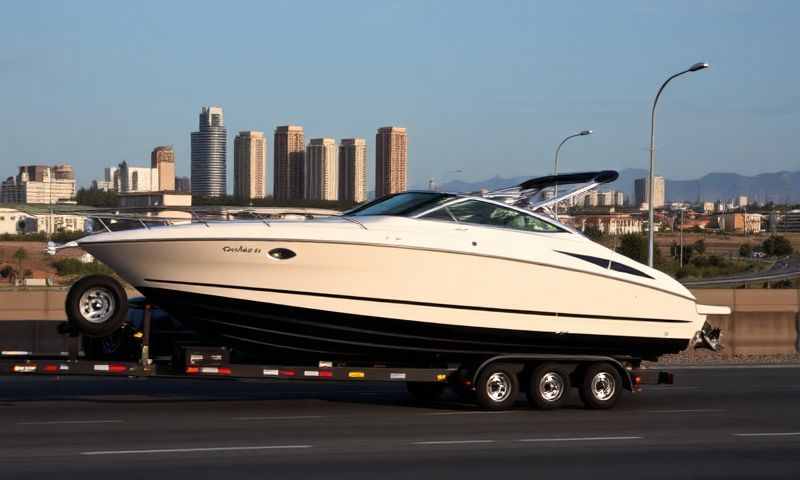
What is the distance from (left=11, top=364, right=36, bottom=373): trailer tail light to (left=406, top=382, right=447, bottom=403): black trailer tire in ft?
18.6

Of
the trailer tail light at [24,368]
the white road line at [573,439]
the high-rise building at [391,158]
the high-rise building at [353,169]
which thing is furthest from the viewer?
the high-rise building at [353,169]

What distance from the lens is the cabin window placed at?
1535 cm

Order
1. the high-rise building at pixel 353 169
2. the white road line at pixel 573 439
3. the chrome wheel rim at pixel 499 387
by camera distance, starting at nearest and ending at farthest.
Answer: the white road line at pixel 573 439 < the chrome wheel rim at pixel 499 387 < the high-rise building at pixel 353 169

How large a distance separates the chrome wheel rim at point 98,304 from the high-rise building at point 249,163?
504ft

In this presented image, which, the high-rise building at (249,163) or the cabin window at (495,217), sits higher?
the high-rise building at (249,163)

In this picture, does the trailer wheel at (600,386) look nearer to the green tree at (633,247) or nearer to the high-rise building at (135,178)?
the green tree at (633,247)

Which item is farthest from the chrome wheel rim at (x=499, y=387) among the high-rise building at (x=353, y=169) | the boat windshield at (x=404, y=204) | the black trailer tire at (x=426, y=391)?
the high-rise building at (x=353, y=169)

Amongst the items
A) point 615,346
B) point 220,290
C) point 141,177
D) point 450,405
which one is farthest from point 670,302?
point 141,177

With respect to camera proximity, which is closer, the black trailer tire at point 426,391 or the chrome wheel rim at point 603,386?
the chrome wheel rim at point 603,386

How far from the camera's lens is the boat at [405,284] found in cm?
1404

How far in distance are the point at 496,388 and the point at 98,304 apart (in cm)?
553

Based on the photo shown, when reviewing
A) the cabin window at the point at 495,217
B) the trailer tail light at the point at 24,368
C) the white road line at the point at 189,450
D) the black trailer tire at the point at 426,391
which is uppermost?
the cabin window at the point at 495,217

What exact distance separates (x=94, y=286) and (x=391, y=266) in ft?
12.3

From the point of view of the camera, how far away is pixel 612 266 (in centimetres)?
1588
